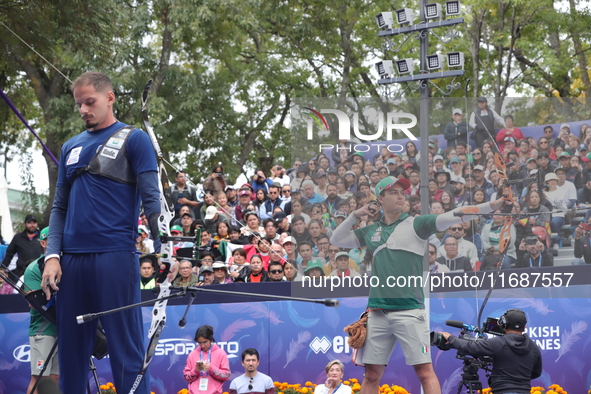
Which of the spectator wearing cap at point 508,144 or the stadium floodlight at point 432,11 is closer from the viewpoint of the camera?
the spectator wearing cap at point 508,144

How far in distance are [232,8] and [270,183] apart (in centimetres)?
691

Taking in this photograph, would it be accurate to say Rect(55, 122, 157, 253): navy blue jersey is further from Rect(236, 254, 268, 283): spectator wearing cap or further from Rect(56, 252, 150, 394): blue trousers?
Rect(236, 254, 268, 283): spectator wearing cap

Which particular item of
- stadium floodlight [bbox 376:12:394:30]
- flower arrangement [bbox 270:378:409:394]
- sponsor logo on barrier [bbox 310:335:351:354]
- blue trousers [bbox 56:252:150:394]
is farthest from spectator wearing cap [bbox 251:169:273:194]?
blue trousers [bbox 56:252:150:394]

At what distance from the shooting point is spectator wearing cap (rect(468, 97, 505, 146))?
6.98m

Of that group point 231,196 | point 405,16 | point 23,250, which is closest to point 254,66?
point 231,196

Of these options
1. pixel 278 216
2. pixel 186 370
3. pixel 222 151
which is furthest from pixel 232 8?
pixel 186 370

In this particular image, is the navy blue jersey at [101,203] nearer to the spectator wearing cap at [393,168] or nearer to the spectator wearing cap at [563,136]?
the spectator wearing cap at [393,168]

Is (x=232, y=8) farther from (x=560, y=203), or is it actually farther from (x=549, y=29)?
(x=560, y=203)

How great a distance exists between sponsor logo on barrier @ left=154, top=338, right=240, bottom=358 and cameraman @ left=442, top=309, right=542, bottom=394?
2660 mm

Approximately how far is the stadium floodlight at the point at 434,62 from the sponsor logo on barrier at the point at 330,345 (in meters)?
3.03

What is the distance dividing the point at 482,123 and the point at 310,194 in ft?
5.14

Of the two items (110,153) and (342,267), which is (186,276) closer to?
A: (342,267)

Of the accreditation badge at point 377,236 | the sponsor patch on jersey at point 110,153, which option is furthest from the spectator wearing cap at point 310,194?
the sponsor patch on jersey at point 110,153

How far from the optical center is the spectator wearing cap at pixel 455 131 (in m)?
6.98
